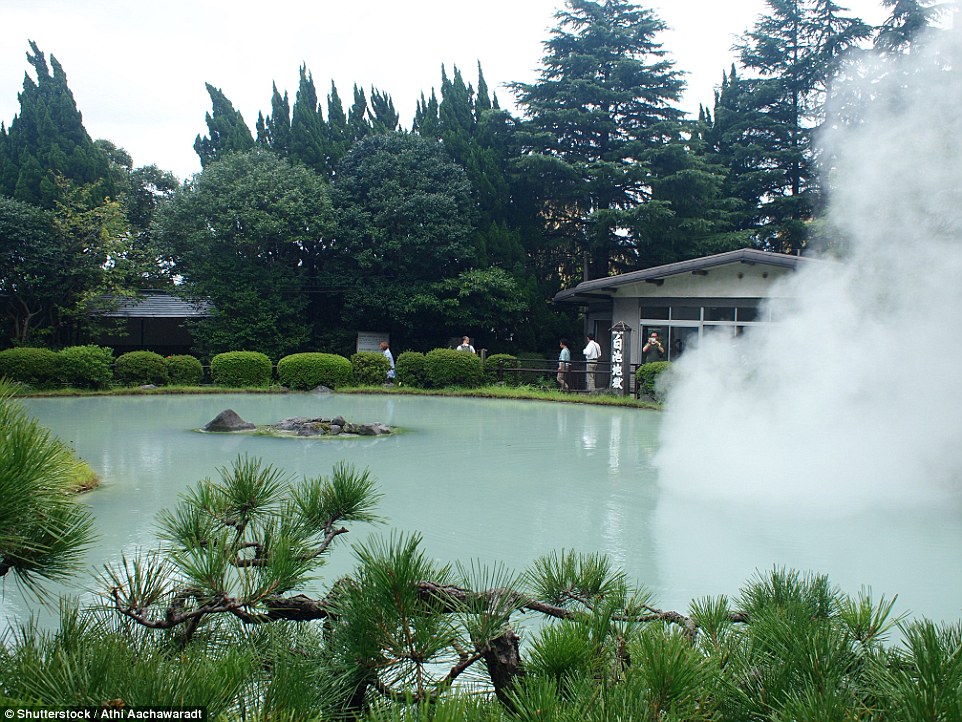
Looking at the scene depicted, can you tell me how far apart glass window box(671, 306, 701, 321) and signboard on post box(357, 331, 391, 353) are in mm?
9592

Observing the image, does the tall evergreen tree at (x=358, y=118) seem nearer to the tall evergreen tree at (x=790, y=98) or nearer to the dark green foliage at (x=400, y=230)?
the dark green foliage at (x=400, y=230)

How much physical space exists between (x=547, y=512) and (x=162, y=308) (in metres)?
23.0

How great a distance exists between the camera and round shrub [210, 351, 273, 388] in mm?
21234

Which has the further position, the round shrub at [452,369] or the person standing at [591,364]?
the round shrub at [452,369]

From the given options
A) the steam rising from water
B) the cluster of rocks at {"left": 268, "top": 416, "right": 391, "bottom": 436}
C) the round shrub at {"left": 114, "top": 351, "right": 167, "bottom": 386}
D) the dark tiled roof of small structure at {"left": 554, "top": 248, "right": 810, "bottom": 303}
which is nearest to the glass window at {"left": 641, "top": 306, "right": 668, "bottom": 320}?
the dark tiled roof of small structure at {"left": 554, "top": 248, "right": 810, "bottom": 303}

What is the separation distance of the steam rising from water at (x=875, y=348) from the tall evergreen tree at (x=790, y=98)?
20.7 meters

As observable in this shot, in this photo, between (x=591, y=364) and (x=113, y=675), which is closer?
(x=113, y=675)

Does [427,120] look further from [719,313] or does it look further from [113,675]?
[113,675]

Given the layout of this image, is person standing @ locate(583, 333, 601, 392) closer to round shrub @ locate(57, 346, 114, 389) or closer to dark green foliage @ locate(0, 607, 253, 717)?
round shrub @ locate(57, 346, 114, 389)

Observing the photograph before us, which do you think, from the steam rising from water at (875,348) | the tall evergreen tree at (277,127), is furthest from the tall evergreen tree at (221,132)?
the steam rising from water at (875,348)

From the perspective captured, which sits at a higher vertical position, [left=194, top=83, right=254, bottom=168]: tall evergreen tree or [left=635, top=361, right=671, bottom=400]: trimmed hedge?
[left=194, top=83, right=254, bottom=168]: tall evergreen tree

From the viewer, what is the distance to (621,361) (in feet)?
66.4

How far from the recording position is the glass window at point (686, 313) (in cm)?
2244

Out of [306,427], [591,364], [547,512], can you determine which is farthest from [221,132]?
[547,512]
